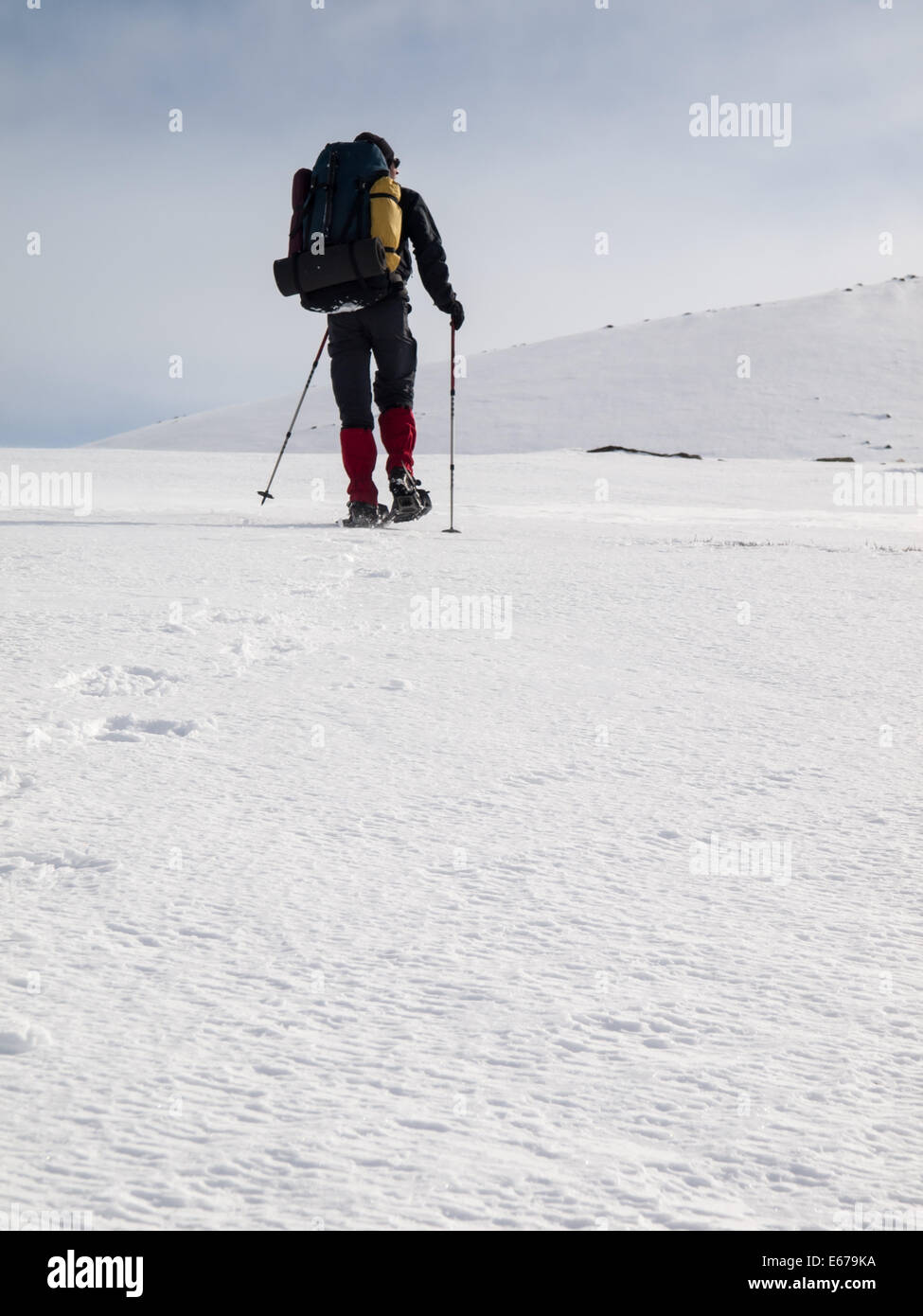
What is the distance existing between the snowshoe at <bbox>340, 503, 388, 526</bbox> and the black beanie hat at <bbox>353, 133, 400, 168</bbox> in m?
1.76

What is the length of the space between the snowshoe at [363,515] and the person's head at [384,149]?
5.47 feet

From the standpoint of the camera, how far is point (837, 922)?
1489 mm

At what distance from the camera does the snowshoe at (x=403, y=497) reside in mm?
5797

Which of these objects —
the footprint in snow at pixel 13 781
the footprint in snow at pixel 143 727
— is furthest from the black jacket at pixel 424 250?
the footprint in snow at pixel 13 781

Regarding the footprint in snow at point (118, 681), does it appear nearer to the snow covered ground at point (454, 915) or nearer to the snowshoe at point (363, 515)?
the snow covered ground at point (454, 915)

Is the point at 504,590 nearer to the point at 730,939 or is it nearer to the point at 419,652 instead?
the point at 419,652

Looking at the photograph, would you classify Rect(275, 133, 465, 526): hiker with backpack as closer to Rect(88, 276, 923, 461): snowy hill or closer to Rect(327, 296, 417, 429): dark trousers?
Rect(327, 296, 417, 429): dark trousers

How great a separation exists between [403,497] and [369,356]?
76 centimetres

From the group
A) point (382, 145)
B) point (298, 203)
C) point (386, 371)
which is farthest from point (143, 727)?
point (382, 145)

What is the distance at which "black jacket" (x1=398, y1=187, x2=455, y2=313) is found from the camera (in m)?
5.73

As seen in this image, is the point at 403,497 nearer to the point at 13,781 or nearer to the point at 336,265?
the point at 336,265

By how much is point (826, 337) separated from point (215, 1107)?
32.5 metres

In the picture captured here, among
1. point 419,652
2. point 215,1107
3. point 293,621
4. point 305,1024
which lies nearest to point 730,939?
point 305,1024

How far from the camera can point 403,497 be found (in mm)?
5812
